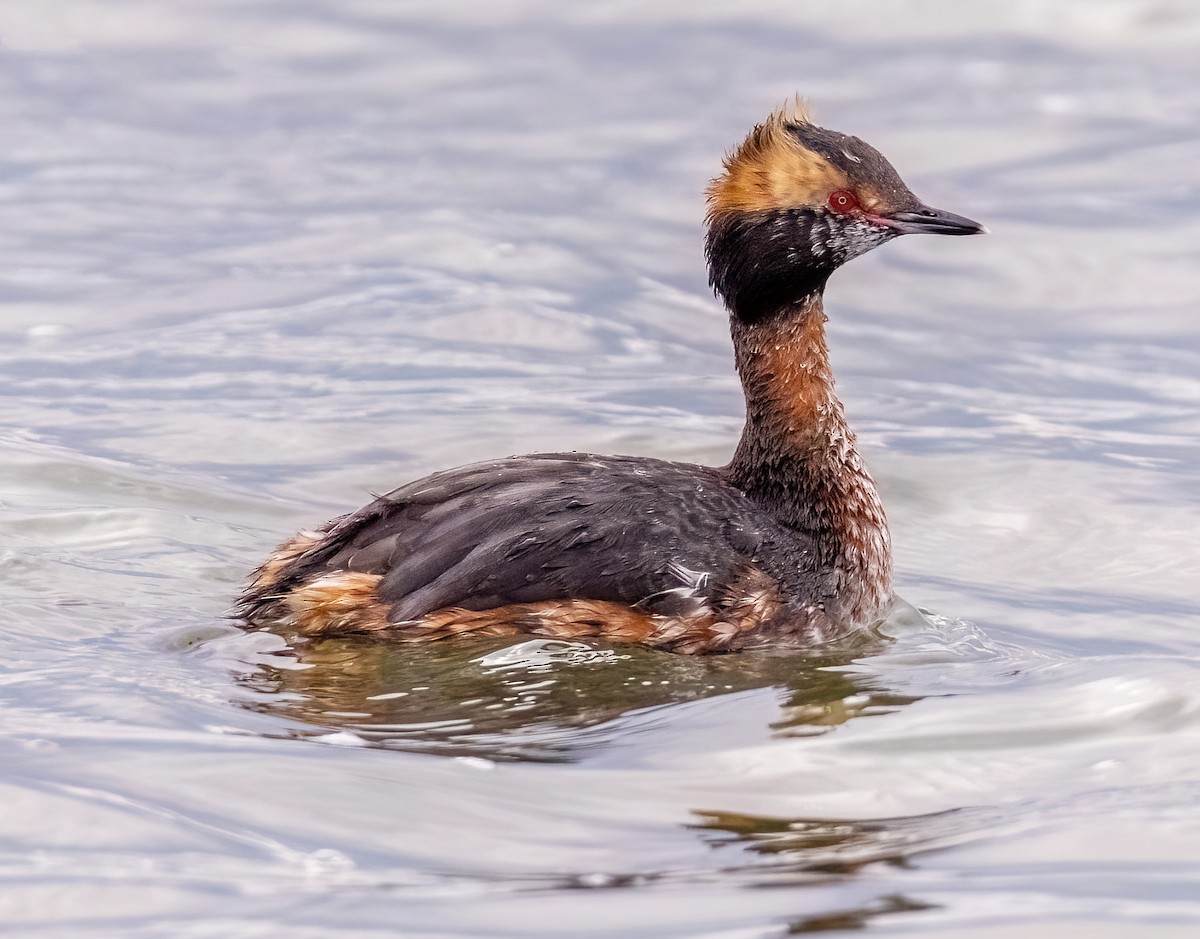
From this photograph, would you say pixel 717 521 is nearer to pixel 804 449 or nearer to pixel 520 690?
pixel 804 449

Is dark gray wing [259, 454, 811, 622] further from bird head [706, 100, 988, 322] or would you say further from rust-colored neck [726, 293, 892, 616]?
bird head [706, 100, 988, 322]

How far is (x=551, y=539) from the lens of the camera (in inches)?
271

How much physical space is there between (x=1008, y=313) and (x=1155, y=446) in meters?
2.32

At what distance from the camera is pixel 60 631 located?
720 centimetres

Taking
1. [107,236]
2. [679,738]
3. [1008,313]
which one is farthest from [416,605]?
[107,236]

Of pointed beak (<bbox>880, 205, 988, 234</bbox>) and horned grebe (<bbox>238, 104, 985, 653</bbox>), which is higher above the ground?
pointed beak (<bbox>880, 205, 988, 234</bbox>)

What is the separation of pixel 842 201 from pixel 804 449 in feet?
3.24

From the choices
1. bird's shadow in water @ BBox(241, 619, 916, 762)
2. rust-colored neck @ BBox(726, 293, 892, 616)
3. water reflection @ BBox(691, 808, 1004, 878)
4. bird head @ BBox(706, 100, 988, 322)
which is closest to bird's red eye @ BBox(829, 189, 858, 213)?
bird head @ BBox(706, 100, 988, 322)

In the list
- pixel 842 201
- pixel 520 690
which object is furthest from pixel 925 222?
pixel 520 690

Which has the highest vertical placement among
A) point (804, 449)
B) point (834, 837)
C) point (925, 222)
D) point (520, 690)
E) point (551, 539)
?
point (925, 222)

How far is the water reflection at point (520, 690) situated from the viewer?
6.06 metres

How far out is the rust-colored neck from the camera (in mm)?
7477

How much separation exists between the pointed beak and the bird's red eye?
0.43 feet

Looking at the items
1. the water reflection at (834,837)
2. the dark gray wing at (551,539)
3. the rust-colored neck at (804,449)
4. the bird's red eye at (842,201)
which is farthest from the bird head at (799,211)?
the water reflection at (834,837)
